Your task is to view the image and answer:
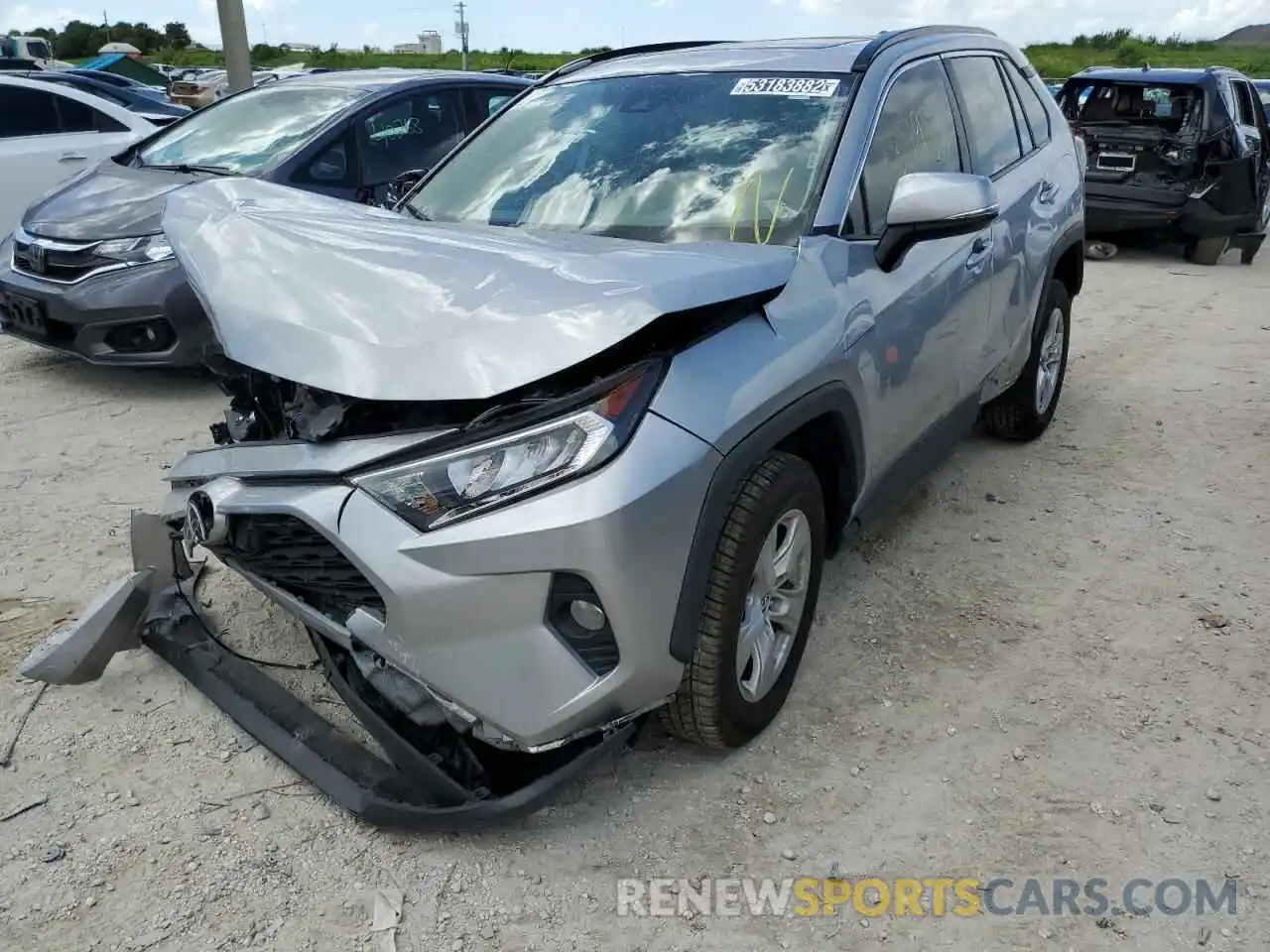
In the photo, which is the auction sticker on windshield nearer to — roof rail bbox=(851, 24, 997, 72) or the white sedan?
roof rail bbox=(851, 24, 997, 72)

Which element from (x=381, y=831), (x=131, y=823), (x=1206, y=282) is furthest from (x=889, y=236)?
(x=1206, y=282)

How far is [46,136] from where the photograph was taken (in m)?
7.80

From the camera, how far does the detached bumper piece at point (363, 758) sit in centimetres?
234

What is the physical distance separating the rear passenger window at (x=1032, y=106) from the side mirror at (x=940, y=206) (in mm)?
2025

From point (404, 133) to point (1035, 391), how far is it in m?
3.92

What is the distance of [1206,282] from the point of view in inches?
364

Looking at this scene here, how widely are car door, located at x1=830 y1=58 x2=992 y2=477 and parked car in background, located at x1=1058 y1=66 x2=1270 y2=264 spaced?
697cm

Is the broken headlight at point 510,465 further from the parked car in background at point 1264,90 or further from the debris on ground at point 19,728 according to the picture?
the parked car in background at point 1264,90

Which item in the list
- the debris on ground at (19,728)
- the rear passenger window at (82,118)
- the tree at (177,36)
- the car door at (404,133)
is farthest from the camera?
the tree at (177,36)

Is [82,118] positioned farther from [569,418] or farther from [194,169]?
[569,418]

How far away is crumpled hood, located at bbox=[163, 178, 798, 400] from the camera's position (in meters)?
2.16

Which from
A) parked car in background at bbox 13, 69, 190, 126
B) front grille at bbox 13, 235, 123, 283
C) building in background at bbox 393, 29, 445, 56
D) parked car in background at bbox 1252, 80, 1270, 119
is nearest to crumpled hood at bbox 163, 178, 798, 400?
front grille at bbox 13, 235, 123, 283

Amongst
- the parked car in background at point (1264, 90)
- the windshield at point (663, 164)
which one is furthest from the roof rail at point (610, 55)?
the parked car in background at point (1264, 90)

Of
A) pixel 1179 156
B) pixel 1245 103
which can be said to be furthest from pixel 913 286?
pixel 1245 103
